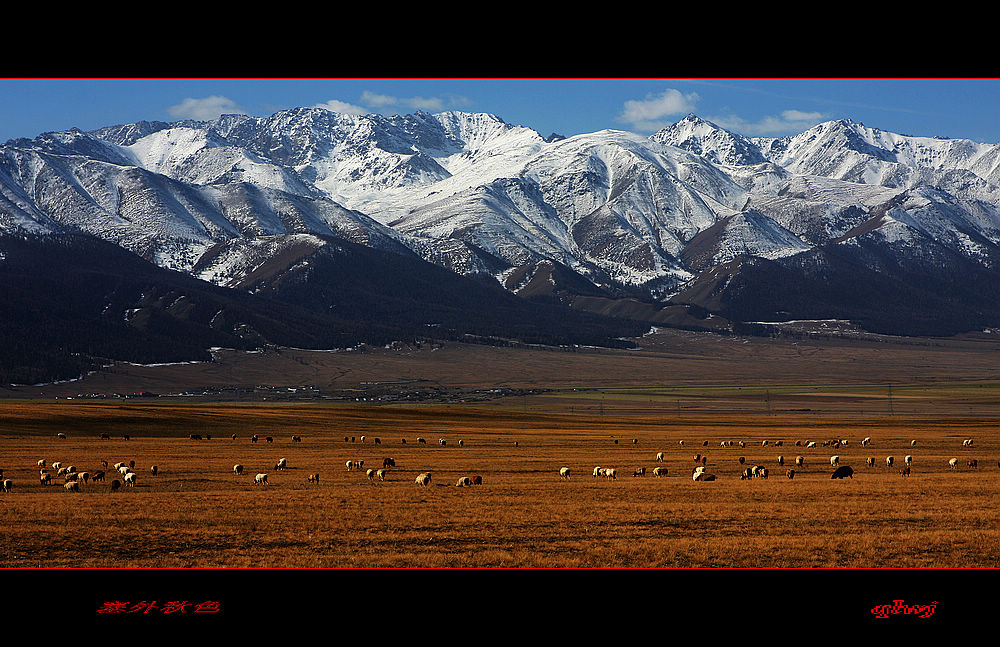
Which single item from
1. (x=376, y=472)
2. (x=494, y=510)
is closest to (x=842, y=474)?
(x=494, y=510)

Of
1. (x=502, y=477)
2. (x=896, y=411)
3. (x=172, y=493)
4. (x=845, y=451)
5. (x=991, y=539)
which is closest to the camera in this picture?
(x=991, y=539)

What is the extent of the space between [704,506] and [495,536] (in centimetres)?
1084
